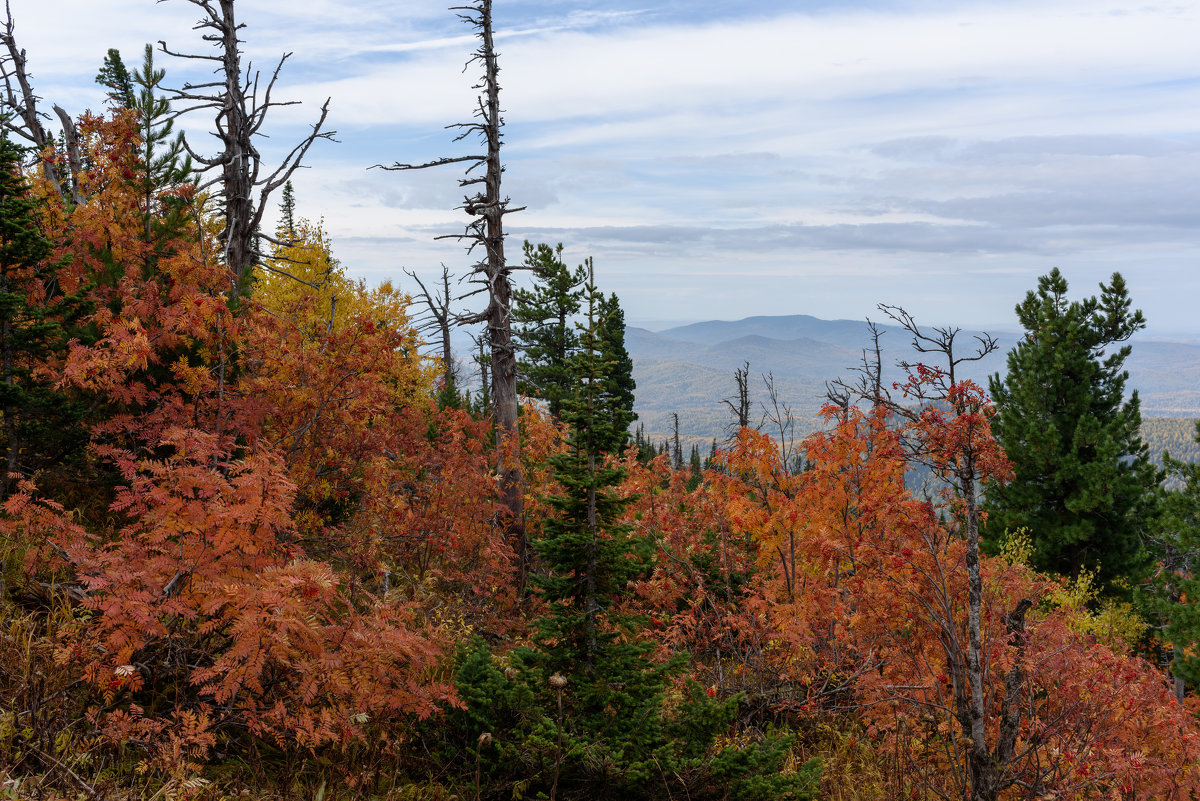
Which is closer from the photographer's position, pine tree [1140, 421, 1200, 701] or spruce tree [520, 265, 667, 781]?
spruce tree [520, 265, 667, 781]

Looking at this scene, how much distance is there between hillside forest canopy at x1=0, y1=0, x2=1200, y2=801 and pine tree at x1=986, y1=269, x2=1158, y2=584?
47.1ft

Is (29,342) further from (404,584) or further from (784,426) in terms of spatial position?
(784,426)

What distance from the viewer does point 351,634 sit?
4.51 metres

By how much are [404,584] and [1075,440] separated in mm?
20662

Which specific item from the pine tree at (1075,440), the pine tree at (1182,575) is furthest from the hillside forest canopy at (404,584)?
the pine tree at (1075,440)

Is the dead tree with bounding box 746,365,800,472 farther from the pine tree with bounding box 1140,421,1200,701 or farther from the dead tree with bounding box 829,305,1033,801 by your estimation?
the pine tree with bounding box 1140,421,1200,701

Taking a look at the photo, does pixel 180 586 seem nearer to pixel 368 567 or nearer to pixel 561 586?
pixel 561 586

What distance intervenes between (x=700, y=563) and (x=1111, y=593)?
62.7 ft

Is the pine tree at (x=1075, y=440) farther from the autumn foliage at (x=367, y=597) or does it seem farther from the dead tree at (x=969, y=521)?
the dead tree at (x=969, y=521)

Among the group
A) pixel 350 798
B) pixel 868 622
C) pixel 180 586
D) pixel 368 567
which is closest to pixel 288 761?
pixel 350 798

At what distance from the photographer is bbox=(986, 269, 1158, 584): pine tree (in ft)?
68.4

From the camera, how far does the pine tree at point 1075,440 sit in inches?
821

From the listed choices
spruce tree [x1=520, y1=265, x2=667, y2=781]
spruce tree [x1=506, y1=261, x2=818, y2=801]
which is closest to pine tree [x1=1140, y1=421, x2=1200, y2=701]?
spruce tree [x1=506, y1=261, x2=818, y2=801]

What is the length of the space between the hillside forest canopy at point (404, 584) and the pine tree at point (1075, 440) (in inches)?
565
